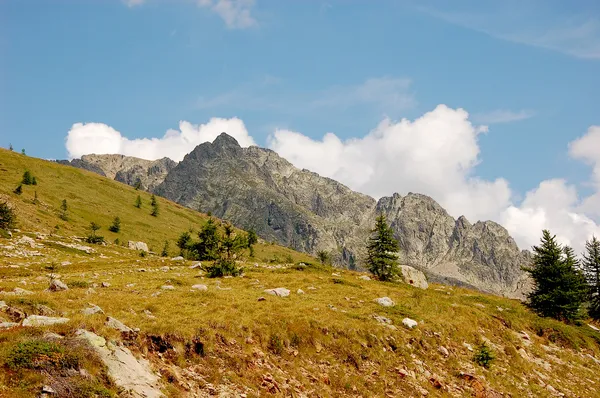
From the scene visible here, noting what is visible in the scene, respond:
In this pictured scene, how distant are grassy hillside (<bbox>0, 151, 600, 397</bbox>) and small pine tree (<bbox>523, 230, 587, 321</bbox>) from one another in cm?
242

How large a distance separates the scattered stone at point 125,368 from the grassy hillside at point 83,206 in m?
82.8

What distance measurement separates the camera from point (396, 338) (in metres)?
22.8

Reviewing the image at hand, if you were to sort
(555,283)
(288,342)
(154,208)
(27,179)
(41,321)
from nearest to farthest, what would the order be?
(41,321) < (288,342) < (555,283) < (27,179) < (154,208)

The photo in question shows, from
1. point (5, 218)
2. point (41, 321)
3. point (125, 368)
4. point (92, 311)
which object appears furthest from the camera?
point (5, 218)

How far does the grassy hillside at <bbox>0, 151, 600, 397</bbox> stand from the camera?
1236cm

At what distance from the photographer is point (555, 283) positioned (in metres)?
40.9

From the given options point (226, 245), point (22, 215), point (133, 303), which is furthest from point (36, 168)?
point (133, 303)

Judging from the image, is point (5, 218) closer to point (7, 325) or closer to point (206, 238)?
point (206, 238)

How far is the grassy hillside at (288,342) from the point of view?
40.5 feet

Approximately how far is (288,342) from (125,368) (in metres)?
8.97

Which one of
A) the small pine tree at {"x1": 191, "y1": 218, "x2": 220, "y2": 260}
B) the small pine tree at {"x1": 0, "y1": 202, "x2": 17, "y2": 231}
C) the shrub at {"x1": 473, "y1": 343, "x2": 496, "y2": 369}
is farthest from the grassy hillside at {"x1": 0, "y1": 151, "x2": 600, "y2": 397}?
the small pine tree at {"x1": 191, "y1": 218, "x2": 220, "y2": 260}

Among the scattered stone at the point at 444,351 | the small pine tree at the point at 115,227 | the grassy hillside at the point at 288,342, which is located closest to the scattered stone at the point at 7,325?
the grassy hillside at the point at 288,342

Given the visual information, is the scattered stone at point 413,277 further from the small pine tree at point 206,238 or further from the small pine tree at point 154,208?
the small pine tree at point 154,208

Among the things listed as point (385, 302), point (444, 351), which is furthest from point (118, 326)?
point (385, 302)
